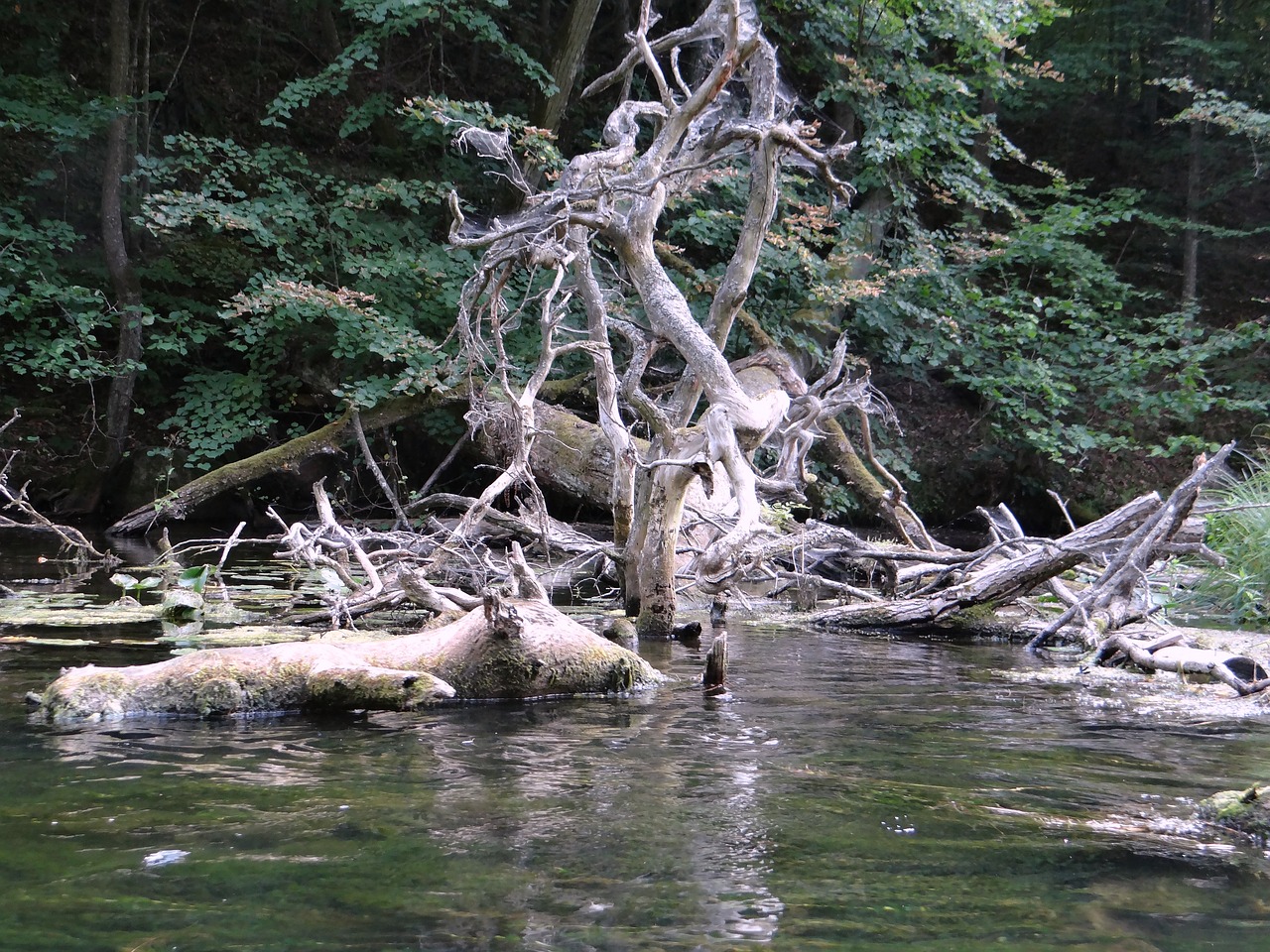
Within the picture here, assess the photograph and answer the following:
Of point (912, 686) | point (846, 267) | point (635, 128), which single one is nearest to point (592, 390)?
point (846, 267)

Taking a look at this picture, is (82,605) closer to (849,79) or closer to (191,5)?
(849,79)

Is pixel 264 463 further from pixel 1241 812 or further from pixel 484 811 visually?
pixel 1241 812

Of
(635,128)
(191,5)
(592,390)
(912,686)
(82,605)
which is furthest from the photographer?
(191,5)

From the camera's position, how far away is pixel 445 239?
1470 centimetres

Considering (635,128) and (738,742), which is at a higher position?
(635,128)

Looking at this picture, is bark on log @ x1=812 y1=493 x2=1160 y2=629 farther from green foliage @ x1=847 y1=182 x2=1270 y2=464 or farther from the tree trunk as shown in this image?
the tree trunk

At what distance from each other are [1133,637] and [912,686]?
1633 millimetres

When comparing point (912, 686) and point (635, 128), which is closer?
point (912, 686)

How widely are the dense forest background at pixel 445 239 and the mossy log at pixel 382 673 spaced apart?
19.2 ft

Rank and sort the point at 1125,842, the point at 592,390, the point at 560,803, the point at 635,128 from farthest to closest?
the point at 592,390, the point at 635,128, the point at 560,803, the point at 1125,842

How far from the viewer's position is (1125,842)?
317 cm

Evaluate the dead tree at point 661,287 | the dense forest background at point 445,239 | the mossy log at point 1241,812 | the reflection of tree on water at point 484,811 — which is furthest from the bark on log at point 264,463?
the mossy log at point 1241,812

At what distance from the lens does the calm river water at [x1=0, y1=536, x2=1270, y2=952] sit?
2.50 m

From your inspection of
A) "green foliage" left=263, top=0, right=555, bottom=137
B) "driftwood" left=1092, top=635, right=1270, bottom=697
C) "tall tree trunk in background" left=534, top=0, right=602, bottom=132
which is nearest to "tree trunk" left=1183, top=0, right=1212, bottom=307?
"tall tree trunk in background" left=534, top=0, right=602, bottom=132
